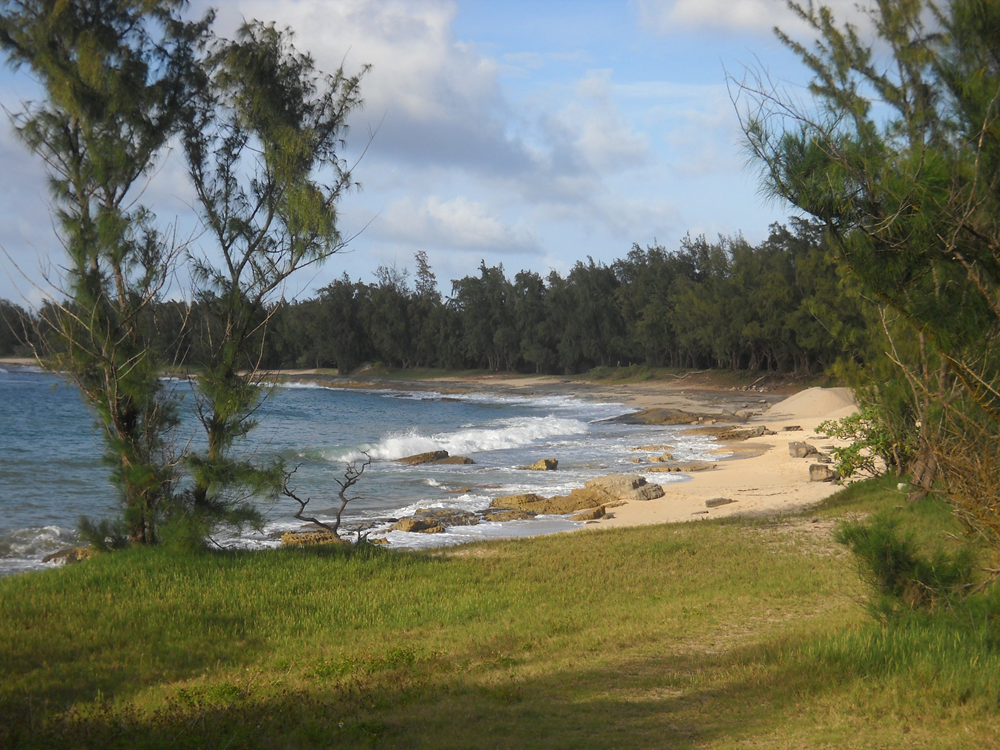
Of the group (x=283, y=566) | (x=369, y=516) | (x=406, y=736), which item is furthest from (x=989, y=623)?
(x=369, y=516)

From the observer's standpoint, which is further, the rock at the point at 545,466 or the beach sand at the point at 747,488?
the rock at the point at 545,466

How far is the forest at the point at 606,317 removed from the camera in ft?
192

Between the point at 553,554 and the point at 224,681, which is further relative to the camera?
the point at 553,554

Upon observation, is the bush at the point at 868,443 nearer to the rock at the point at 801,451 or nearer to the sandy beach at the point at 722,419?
the sandy beach at the point at 722,419

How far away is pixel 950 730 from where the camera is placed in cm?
511

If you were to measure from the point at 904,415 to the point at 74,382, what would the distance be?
1343 centimetres

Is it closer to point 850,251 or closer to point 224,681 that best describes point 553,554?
point 224,681

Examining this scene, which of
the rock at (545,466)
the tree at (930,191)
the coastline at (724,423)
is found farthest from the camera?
the rock at (545,466)

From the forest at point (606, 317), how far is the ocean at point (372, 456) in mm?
6920

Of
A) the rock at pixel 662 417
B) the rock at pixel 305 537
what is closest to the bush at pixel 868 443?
the rock at pixel 305 537

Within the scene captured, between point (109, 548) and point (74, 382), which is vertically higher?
point (74, 382)

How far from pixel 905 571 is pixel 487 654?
360cm

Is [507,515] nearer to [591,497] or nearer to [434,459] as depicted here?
[591,497]

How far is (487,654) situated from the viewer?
7.76 m
